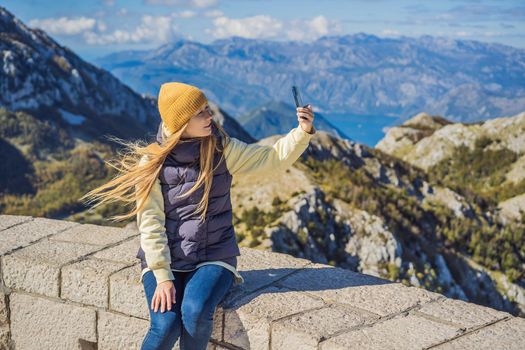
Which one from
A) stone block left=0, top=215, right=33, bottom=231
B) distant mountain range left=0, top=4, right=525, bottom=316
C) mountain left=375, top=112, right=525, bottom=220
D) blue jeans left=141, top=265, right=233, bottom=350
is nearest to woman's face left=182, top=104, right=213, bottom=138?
distant mountain range left=0, top=4, right=525, bottom=316

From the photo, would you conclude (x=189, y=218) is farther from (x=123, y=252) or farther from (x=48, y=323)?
(x=48, y=323)

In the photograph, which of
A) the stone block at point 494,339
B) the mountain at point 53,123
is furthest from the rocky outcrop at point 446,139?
the mountain at point 53,123

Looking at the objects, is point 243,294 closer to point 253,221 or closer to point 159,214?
point 159,214

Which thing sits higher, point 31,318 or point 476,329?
point 476,329

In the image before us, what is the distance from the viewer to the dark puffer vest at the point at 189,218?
3.99m

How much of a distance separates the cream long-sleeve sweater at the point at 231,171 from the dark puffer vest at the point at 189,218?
61 mm

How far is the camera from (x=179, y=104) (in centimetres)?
399

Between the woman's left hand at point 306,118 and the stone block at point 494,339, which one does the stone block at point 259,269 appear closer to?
the woman's left hand at point 306,118

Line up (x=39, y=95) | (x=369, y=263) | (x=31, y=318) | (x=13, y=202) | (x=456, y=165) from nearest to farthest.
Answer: (x=31, y=318), (x=369, y=263), (x=456, y=165), (x=13, y=202), (x=39, y=95)

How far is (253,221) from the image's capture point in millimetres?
17125

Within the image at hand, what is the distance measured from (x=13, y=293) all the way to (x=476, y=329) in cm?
350

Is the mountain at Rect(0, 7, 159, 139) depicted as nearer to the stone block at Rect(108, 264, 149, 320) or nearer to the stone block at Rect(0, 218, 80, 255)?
the stone block at Rect(0, 218, 80, 255)

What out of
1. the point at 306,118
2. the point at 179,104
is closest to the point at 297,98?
the point at 306,118

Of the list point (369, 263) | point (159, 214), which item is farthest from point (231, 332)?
point (369, 263)
